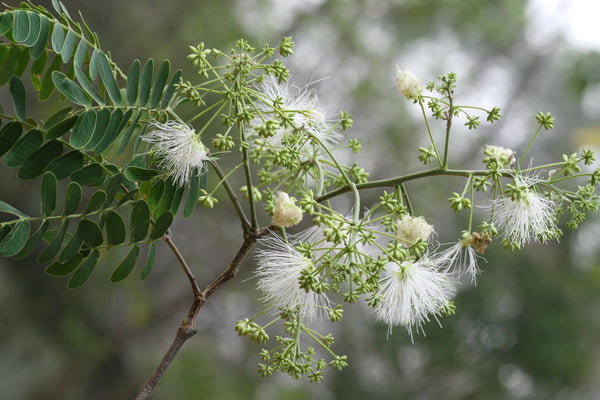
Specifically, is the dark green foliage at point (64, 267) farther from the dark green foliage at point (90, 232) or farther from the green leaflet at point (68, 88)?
the green leaflet at point (68, 88)

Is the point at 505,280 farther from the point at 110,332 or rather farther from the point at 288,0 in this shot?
the point at 110,332

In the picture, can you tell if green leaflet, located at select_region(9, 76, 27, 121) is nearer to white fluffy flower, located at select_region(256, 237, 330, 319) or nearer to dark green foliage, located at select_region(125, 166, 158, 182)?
dark green foliage, located at select_region(125, 166, 158, 182)

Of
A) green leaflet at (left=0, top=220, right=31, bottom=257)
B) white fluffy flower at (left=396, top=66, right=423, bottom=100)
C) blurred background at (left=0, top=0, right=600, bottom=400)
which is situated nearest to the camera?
green leaflet at (left=0, top=220, right=31, bottom=257)

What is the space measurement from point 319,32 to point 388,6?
1.64ft

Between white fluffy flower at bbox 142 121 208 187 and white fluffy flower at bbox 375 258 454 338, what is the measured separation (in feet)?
0.75

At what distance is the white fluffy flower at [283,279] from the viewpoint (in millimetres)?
560

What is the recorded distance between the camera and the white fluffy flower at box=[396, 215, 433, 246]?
53 centimetres

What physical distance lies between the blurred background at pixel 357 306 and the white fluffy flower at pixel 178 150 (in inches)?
64.9

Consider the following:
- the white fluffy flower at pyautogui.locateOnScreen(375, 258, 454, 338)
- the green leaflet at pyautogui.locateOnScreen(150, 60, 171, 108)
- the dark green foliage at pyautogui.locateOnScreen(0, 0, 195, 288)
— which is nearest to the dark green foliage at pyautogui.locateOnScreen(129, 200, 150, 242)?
the dark green foliage at pyautogui.locateOnScreen(0, 0, 195, 288)

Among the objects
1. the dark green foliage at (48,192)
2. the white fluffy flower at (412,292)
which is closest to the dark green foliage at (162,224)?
the dark green foliage at (48,192)

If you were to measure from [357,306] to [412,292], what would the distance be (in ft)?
7.85

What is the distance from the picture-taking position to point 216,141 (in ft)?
1.67

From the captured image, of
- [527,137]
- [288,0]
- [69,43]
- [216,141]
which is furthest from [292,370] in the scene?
[527,137]

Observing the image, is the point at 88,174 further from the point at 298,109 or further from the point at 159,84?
the point at 298,109
